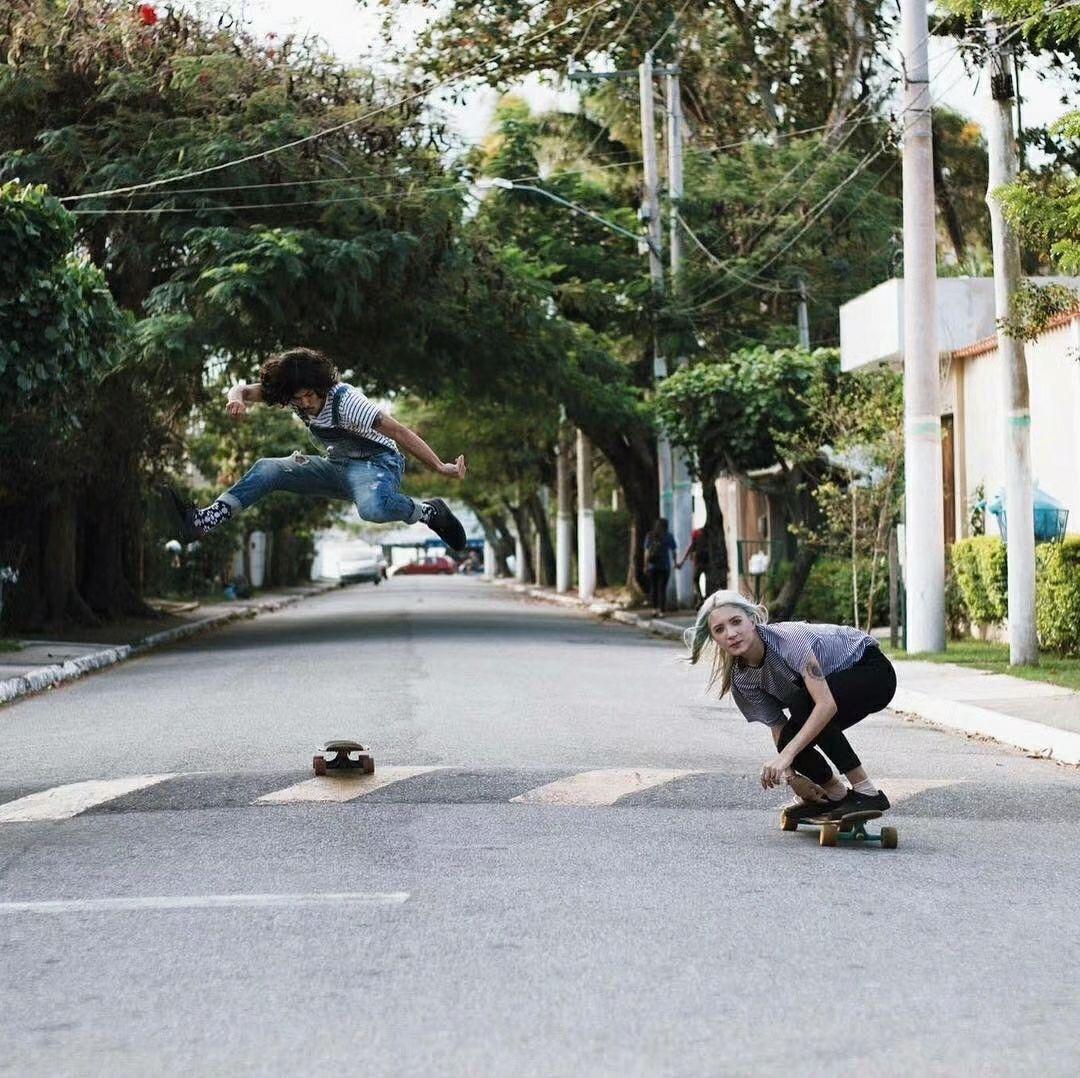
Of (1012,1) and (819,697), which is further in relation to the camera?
(1012,1)

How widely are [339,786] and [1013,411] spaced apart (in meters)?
11.0

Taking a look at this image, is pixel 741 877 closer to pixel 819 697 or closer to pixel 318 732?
pixel 819 697

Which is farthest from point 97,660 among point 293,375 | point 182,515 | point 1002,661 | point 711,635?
→ point 711,635

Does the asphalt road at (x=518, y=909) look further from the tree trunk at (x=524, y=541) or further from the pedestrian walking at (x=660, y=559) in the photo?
the tree trunk at (x=524, y=541)

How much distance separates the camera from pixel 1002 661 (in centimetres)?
2117

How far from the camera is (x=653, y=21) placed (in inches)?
1500

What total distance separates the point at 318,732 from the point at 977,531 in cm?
1458

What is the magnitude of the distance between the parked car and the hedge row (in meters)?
56.1

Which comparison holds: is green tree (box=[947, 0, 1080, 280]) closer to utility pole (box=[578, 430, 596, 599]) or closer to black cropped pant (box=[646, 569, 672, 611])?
black cropped pant (box=[646, 569, 672, 611])

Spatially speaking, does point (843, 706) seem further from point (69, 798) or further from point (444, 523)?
point (69, 798)

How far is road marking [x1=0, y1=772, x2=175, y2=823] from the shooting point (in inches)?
412

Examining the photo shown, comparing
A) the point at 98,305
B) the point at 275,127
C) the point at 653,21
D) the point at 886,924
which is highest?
the point at 653,21

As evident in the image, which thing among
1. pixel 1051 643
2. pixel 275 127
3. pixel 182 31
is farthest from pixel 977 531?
pixel 182 31

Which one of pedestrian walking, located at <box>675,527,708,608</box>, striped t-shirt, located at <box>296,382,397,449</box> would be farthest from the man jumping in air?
pedestrian walking, located at <box>675,527,708,608</box>
